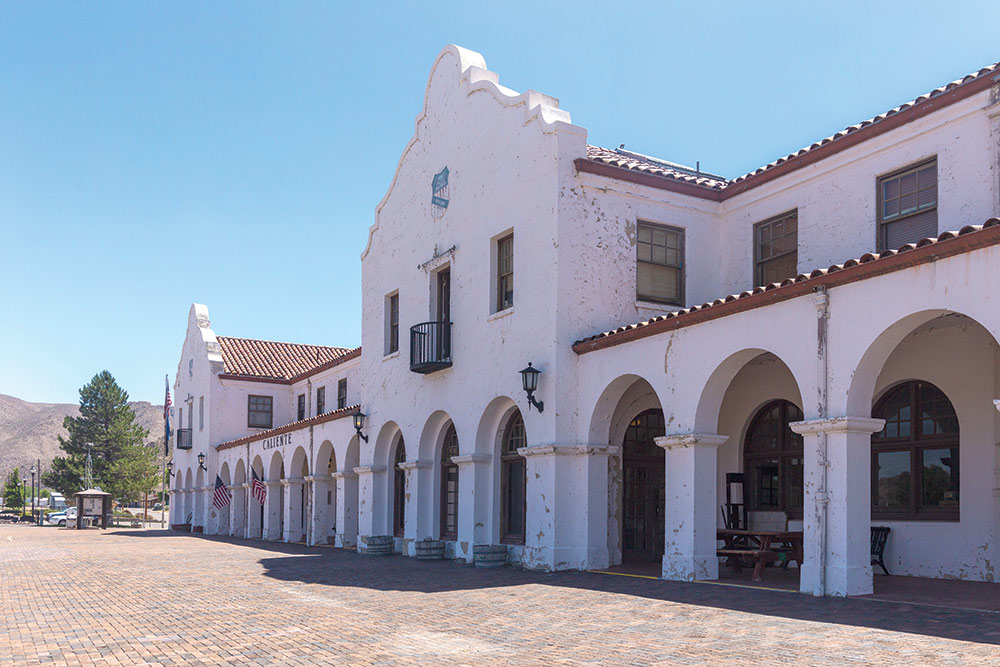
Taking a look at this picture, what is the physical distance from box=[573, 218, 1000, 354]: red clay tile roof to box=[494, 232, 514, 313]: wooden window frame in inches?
111

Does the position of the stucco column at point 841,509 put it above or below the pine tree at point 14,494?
above

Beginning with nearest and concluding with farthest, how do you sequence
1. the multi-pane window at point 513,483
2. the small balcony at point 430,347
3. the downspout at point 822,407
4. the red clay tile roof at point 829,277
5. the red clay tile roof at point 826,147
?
1. the red clay tile roof at point 829,277
2. the downspout at point 822,407
3. the red clay tile roof at point 826,147
4. the multi-pane window at point 513,483
5. the small balcony at point 430,347

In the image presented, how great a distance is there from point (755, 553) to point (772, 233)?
5886mm

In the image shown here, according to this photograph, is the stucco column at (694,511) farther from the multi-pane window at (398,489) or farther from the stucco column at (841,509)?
the multi-pane window at (398,489)

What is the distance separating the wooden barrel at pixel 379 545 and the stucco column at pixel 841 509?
476 inches

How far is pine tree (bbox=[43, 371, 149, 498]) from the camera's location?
2788 inches

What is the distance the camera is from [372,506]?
871 inches

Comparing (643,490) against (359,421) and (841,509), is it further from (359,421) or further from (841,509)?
(359,421)

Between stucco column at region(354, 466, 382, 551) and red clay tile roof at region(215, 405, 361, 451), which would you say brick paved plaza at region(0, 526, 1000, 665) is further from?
red clay tile roof at region(215, 405, 361, 451)

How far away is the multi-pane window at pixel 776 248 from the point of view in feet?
51.5

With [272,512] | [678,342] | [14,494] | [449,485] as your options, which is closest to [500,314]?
[678,342]

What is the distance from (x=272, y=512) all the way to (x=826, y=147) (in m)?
22.1

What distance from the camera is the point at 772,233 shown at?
1620 cm

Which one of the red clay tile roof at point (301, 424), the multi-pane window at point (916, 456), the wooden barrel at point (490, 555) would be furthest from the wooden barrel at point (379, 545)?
the multi-pane window at point (916, 456)
